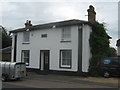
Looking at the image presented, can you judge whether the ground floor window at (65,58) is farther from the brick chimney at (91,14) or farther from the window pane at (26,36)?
the window pane at (26,36)

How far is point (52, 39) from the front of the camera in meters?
25.0

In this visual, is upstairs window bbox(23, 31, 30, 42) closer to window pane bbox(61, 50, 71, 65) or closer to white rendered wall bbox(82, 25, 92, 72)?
window pane bbox(61, 50, 71, 65)

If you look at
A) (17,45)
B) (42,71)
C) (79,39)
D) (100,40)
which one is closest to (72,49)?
(79,39)

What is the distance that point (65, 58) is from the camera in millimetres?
23703

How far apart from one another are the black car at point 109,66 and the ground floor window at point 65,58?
308 cm

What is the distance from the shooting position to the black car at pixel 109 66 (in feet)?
69.2

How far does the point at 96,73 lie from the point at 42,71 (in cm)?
634

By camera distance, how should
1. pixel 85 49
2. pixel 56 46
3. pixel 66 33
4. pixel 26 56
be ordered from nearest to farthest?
pixel 85 49 < pixel 66 33 < pixel 56 46 < pixel 26 56

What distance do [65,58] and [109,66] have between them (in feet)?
14.9

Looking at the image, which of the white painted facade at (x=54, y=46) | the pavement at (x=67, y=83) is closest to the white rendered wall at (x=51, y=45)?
the white painted facade at (x=54, y=46)

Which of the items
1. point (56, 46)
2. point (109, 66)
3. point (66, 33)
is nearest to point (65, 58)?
point (56, 46)

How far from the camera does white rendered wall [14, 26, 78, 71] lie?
2294 cm

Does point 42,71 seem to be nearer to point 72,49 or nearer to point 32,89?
point 72,49

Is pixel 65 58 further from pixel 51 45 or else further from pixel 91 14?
pixel 91 14
